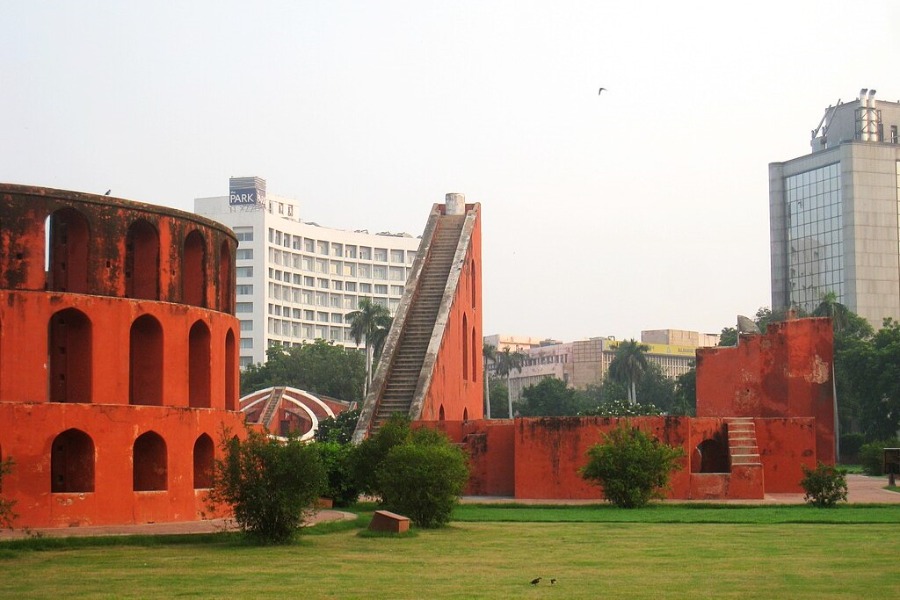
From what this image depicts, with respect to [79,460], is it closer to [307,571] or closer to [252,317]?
[307,571]

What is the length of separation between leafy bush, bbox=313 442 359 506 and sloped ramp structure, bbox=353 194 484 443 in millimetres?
3574

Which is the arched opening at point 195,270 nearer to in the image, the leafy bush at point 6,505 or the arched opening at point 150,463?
the arched opening at point 150,463

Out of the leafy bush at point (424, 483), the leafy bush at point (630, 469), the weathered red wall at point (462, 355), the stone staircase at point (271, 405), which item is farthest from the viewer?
the stone staircase at point (271, 405)

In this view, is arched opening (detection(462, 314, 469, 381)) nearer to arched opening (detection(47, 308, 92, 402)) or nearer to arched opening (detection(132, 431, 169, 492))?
arched opening (detection(132, 431, 169, 492))

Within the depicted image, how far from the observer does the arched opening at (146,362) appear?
20.9 metres

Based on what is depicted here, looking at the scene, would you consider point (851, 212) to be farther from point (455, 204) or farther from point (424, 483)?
point (424, 483)

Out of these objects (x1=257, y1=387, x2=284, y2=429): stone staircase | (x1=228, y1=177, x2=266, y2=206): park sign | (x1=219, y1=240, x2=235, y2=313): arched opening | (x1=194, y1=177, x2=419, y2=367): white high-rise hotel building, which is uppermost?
(x1=228, y1=177, x2=266, y2=206): park sign

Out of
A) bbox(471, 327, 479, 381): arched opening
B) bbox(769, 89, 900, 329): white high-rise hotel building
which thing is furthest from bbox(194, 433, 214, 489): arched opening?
bbox(769, 89, 900, 329): white high-rise hotel building

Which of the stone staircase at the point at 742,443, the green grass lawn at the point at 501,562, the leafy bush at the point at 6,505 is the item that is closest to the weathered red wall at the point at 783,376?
the stone staircase at the point at 742,443

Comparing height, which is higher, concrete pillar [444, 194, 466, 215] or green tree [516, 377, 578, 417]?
concrete pillar [444, 194, 466, 215]

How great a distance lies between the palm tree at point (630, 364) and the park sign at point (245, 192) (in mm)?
38898

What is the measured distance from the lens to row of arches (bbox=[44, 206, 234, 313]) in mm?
20156

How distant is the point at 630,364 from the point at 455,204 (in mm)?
44048

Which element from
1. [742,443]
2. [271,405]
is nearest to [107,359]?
[742,443]
